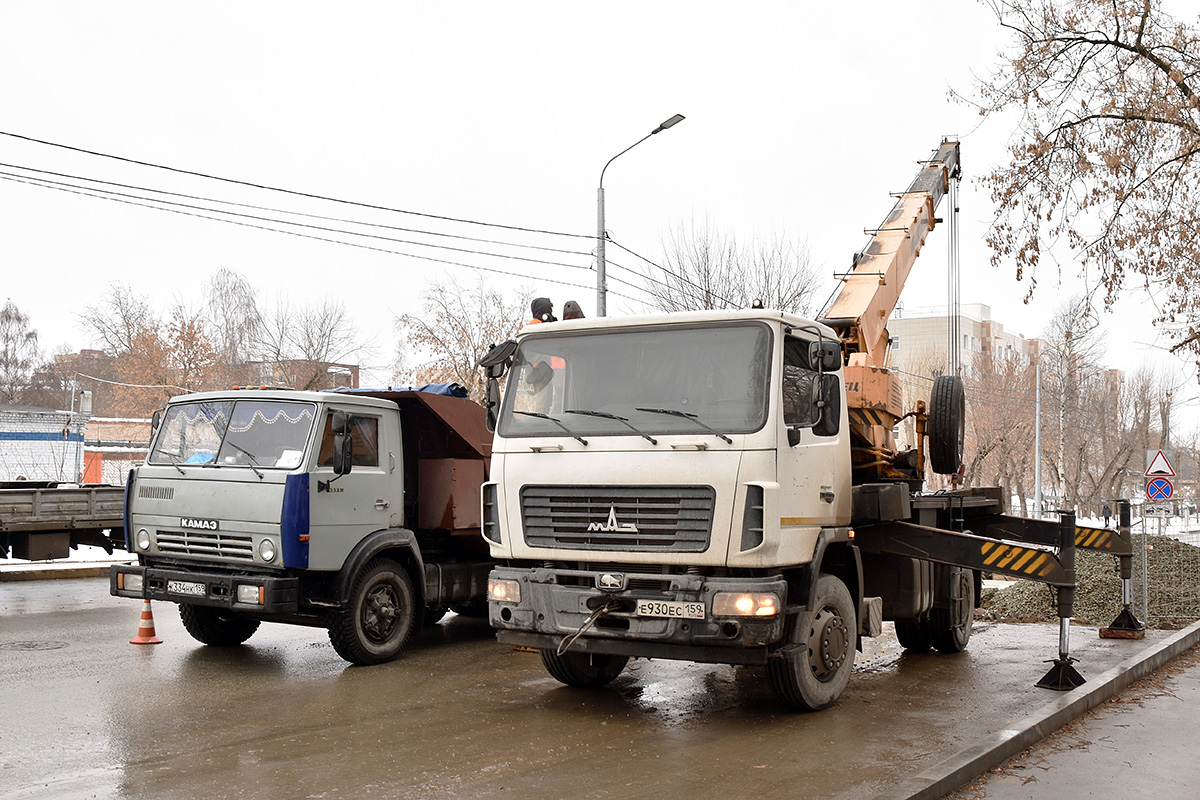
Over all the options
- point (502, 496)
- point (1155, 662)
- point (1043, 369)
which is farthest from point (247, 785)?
point (1043, 369)

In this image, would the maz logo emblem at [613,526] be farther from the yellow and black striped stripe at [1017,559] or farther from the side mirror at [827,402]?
the yellow and black striped stripe at [1017,559]

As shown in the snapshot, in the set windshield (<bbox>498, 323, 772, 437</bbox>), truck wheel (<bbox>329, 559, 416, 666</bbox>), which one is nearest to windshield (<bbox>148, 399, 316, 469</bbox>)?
truck wheel (<bbox>329, 559, 416, 666</bbox>)

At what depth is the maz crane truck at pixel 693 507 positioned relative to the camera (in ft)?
22.6

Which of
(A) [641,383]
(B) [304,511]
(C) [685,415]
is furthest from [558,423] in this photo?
(B) [304,511]

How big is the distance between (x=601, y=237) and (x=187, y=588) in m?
12.0

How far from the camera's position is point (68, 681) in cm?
865

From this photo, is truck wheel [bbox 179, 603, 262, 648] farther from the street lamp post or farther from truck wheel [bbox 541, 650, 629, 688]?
the street lamp post

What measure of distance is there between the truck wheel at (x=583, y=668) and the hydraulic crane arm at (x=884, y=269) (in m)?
3.42

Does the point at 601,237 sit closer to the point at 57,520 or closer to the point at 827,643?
the point at 57,520

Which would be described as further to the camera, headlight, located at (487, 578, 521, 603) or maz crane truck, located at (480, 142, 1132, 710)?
headlight, located at (487, 578, 521, 603)

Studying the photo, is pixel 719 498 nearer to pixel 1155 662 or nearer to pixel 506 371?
pixel 506 371

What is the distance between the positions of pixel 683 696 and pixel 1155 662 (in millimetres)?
4592

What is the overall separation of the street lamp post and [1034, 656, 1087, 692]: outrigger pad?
11.3 meters

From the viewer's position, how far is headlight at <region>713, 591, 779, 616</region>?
22.1 ft
